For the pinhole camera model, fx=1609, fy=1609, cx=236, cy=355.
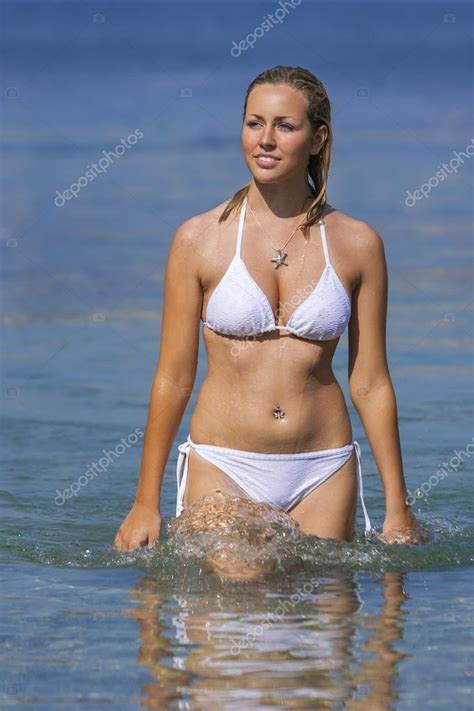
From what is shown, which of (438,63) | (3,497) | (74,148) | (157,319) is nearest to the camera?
(3,497)

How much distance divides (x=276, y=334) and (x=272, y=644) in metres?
1.34

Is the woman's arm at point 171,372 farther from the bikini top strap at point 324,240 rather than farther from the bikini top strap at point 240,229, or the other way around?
the bikini top strap at point 324,240

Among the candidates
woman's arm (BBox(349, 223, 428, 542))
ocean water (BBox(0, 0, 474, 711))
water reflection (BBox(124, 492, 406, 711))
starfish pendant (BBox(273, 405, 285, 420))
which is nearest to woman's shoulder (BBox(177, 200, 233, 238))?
woman's arm (BBox(349, 223, 428, 542))

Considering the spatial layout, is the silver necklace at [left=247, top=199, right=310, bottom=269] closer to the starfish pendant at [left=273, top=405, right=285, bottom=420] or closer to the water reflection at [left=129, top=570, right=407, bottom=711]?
the starfish pendant at [left=273, top=405, right=285, bottom=420]

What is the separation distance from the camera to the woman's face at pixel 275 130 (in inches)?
241

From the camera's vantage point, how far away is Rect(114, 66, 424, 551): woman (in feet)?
20.1

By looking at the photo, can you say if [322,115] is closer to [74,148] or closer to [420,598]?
[420,598]

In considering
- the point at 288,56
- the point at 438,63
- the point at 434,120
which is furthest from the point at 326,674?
the point at 438,63

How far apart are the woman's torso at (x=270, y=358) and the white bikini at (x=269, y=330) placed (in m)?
0.04

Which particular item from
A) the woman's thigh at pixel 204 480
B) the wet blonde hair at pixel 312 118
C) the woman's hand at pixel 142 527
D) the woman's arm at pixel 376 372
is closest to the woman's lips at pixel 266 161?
the wet blonde hair at pixel 312 118

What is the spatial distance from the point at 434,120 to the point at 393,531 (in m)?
19.1

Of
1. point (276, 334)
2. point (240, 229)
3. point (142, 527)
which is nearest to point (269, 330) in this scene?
point (276, 334)

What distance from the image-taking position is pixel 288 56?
34312mm

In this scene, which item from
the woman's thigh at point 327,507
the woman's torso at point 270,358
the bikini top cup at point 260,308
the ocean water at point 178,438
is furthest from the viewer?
the woman's thigh at point 327,507
